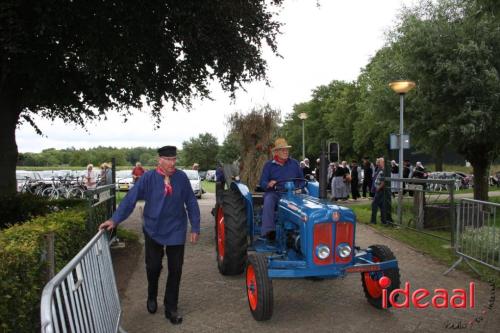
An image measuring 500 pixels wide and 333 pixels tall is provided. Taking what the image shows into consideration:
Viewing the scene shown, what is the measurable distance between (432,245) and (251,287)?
495 centimetres

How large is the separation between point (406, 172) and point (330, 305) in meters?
15.1

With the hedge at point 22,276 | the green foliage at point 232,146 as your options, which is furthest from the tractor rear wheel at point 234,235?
the green foliage at point 232,146

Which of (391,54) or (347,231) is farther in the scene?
(391,54)

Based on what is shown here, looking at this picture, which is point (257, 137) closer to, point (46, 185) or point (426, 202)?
point (426, 202)

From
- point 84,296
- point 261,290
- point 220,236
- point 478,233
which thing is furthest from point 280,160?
point 84,296

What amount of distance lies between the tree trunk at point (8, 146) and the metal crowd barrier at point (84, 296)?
5078mm

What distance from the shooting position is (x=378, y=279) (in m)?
4.95

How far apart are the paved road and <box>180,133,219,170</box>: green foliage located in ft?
249

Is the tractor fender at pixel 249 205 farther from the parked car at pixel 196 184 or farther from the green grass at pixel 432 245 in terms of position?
the parked car at pixel 196 184

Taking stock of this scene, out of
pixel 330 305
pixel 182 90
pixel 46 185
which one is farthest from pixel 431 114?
pixel 46 185

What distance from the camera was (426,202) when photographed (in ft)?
30.5

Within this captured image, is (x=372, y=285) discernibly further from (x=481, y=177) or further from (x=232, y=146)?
(x=481, y=177)

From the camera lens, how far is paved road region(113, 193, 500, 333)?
4492mm

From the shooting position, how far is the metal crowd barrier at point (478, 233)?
19.0ft
